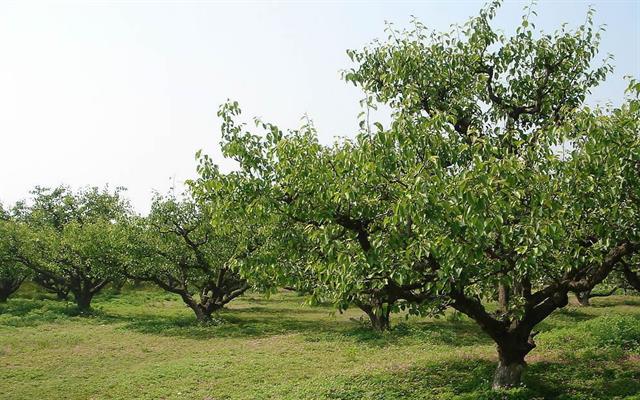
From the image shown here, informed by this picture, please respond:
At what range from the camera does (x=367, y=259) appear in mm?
11672

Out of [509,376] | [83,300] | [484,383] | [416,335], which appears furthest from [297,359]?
[83,300]

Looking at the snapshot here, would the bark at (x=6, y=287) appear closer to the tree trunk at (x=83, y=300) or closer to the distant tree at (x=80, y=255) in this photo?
the distant tree at (x=80, y=255)

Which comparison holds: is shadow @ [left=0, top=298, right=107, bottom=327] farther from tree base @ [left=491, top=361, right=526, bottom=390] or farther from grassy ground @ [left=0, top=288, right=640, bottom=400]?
tree base @ [left=491, top=361, right=526, bottom=390]

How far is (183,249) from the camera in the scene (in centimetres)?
4106

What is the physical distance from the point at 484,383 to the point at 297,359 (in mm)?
10812

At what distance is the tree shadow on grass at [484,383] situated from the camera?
15.7m

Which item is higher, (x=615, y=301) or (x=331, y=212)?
(x=331, y=212)

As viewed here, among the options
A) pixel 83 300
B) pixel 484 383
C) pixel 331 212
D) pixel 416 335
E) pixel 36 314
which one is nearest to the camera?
pixel 331 212

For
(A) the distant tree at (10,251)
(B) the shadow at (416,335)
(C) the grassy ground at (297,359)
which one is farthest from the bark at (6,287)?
(B) the shadow at (416,335)

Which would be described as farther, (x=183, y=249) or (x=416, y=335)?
(x=183, y=249)

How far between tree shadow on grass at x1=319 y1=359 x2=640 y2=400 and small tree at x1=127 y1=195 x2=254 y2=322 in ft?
73.9

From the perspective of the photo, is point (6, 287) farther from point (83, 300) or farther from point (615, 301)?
point (615, 301)

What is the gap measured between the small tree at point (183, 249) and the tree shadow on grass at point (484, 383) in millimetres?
22516

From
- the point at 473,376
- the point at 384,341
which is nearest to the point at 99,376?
the point at 384,341
